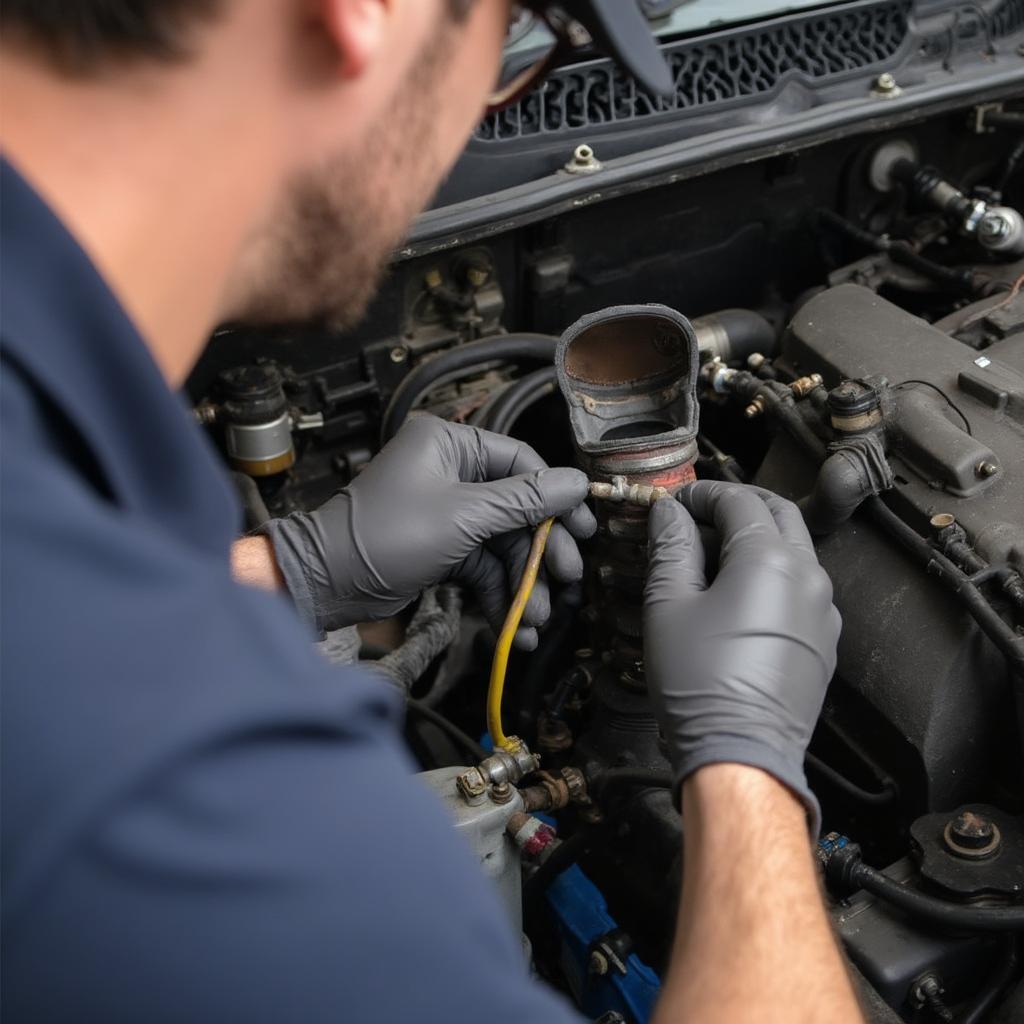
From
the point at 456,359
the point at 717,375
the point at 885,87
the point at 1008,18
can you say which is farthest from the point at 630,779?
the point at 1008,18

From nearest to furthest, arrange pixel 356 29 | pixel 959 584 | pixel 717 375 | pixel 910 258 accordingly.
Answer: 1. pixel 356 29
2. pixel 959 584
3. pixel 717 375
4. pixel 910 258

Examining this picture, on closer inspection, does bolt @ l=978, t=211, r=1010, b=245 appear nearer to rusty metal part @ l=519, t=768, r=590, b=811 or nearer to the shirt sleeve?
rusty metal part @ l=519, t=768, r=590, b=811

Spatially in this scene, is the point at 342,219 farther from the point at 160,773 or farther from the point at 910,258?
the point at 910,258

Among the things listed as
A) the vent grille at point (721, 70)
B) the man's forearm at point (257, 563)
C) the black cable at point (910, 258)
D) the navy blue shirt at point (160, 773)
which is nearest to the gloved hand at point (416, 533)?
the man's forearm at point (257, 563)

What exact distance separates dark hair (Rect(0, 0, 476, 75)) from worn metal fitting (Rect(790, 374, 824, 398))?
945 mm

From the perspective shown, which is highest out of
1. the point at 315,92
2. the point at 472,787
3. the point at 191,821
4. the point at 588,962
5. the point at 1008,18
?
the point at 315,92

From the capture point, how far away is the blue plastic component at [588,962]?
1.21 metres

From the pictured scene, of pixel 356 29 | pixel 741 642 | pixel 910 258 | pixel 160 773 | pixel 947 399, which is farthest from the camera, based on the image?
pixel 910 258

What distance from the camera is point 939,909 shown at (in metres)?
1.10

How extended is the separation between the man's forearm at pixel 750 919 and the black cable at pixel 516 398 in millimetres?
717

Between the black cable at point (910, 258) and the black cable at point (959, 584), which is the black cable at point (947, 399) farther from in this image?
the black cable at point (910, 258)

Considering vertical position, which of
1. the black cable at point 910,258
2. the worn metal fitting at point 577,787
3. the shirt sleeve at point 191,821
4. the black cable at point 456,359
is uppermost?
the shirt sleeve at point 191,821

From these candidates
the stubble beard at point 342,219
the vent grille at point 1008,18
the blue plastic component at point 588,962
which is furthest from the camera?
the vent grille at point 1008,18

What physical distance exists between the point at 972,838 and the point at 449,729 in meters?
0.65
